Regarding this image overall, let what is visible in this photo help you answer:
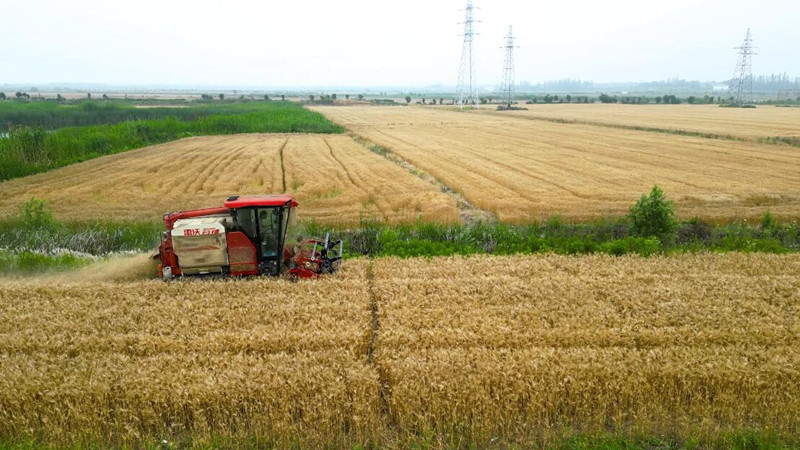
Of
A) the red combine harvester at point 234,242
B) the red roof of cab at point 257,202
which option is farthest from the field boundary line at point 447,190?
the red roof of cab at point 257,202

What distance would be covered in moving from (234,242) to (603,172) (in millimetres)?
20255

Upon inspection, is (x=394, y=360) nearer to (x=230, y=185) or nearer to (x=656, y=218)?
(x=656, y=218)

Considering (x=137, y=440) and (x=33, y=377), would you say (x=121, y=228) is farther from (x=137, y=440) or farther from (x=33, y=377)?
(x=137, y=440)

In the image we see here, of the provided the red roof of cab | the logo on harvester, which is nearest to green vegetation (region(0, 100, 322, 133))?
the logo on harvester

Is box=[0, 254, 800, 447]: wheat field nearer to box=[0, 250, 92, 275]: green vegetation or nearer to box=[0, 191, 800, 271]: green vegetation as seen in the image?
box=[0, 250, 92, 275]: green vegetation

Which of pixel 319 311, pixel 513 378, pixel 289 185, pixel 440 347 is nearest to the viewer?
pixel 513 378

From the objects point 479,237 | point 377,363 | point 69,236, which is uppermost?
point 69,236

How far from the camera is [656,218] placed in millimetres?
15578

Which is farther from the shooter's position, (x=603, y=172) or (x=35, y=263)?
(x=603, y=172)

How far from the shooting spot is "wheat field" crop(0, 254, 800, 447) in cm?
709

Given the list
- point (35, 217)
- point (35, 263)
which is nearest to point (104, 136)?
point (35, 217)

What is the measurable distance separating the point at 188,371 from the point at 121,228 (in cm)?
1010

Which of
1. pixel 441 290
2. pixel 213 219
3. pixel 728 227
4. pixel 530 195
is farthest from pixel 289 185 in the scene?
pixel 728 227

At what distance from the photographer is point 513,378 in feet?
24.7
